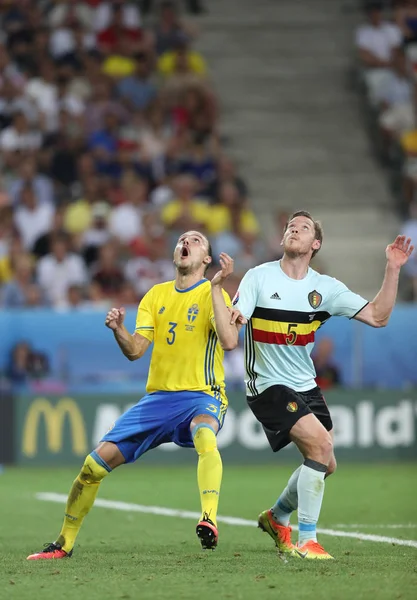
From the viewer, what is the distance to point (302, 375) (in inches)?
323

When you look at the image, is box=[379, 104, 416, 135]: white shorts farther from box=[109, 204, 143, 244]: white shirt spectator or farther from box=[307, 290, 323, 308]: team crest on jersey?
box=[307, 290, 323, 308]: team crest on jersey

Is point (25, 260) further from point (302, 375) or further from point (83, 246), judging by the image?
point (302, 375)

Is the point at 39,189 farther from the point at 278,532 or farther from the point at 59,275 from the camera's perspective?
the point at 278,532

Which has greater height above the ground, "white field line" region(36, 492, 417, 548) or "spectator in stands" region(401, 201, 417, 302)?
"spectator in stands" region(401, 201, 417, 302)

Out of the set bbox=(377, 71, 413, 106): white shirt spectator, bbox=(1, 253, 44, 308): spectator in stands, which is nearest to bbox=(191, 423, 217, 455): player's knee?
bbox=(1, 253, 44, 308): spectator in stands

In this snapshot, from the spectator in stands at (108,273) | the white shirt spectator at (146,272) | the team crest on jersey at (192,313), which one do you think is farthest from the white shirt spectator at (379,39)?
the team crest on jersey at (192,313)

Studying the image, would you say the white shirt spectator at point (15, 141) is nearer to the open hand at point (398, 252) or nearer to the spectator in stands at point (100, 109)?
the spectator in stands at point (100, 109)

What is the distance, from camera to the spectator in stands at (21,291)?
16.4 m

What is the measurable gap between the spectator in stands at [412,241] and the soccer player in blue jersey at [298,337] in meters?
10.0

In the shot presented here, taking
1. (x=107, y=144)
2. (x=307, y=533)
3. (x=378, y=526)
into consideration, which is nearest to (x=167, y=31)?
(x=107, y=144)

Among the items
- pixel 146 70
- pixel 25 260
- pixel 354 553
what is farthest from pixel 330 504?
pixel 146 70

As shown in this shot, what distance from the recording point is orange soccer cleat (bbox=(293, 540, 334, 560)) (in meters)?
7.75

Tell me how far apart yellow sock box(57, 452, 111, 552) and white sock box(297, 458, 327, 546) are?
1236 mm

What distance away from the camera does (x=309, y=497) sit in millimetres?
7879
